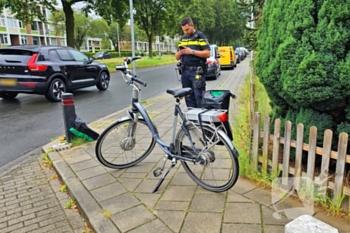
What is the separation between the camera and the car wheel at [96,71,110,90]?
1084cm

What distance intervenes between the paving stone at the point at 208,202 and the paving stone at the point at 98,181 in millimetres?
1031

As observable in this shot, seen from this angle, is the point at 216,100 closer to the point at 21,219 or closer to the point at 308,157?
the point at 308,157

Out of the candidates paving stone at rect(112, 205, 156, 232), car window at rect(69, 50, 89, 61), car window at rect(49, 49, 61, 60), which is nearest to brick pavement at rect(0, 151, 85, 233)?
paving stone at rect(112, 205, 156, 232)

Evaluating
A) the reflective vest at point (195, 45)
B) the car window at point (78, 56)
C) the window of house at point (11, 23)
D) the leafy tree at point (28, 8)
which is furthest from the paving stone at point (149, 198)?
the window of house at point (11, 23)

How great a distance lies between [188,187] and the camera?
117 inches

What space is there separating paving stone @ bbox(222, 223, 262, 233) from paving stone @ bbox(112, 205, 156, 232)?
2.02 ft

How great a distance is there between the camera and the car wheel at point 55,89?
841 centimetres

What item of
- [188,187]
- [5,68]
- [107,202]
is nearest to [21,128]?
[5,68]

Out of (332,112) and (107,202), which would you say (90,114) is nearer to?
(107,202)

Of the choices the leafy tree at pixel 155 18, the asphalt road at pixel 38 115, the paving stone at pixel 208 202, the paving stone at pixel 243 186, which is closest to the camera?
the paving stone at pixel 208 202

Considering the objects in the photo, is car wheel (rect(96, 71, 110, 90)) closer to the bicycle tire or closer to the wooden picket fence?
the bicycle tire

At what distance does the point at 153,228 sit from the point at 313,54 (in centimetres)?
192

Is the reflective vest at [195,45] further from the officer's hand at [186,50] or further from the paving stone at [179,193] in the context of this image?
the paving stone at [179,193]

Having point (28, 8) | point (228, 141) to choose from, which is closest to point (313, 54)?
point (228, 141)
